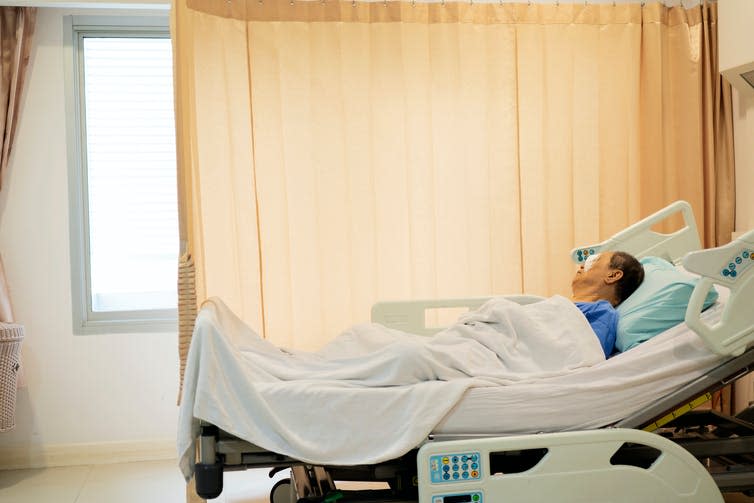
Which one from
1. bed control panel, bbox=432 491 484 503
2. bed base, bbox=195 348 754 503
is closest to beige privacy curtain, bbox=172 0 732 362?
bed base, bbox=195 348 754 503

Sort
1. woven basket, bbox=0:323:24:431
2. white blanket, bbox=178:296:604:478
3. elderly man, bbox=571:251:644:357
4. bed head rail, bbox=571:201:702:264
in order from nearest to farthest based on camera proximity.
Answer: white blanket, bbox=178:296:604:478 → elderly man, bbox=571:251:644:357 → bed head rail, bbox=571:201:702:264 → woven basket, bbox=0:323:24:431

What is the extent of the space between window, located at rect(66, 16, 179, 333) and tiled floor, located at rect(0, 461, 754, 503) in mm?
658

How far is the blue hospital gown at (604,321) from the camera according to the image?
2.62m

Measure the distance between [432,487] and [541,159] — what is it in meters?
2.09

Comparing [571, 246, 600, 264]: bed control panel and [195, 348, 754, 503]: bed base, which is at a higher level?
[571, 246, 600, 264]: bed control panel

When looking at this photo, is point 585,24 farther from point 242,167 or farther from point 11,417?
point 11,417

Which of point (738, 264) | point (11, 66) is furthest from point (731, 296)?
point (11, 66)

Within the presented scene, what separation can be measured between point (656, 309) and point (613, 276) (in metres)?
0.33

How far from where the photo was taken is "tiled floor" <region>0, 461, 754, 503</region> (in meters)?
3.25

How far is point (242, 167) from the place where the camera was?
3.58m

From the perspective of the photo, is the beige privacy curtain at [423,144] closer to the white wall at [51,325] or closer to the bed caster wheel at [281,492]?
the white wall at [51,325]

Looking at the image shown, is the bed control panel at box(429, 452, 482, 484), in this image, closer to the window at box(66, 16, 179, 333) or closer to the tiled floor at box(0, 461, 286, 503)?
the tiled floor at box(0, 461, 286, 503)

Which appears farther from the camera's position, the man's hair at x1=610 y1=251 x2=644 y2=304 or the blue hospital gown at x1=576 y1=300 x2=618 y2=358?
the man's hair at x1=610 y1=251 x2=644 y2=304

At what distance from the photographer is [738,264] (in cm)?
222
